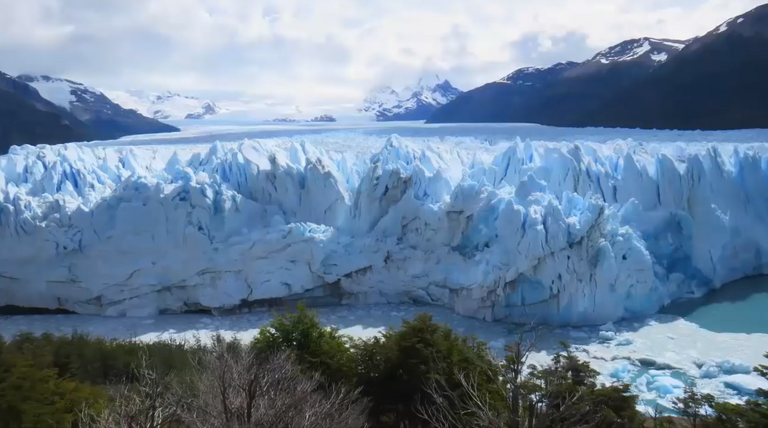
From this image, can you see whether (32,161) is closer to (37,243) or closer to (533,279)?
(37,243)

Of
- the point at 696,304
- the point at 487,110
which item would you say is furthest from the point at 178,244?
the point at 487,110

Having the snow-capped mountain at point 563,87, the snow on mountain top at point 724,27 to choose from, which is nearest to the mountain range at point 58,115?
the snow-capped mountain at point 563,87

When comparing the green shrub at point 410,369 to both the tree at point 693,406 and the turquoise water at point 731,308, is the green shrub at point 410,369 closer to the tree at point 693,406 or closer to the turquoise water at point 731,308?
the tree at point 693,406

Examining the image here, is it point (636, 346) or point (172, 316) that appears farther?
point (172, 316)

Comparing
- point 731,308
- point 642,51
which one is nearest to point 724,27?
point 642,51

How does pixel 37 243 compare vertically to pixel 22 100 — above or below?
below

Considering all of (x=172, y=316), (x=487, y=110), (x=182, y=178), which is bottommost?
(x=172, y=316)
